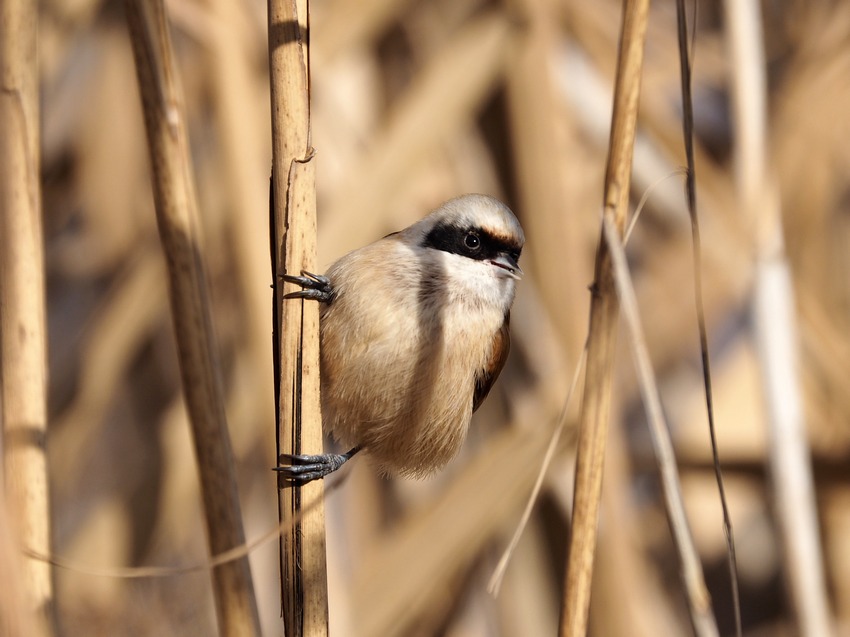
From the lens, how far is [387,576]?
169 cm

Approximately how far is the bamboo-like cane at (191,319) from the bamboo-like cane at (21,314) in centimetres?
12

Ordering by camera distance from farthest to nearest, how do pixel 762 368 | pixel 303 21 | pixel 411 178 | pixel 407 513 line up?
pixel 407 513, pixel 411 178, pixel 762 368, pixel 303 21

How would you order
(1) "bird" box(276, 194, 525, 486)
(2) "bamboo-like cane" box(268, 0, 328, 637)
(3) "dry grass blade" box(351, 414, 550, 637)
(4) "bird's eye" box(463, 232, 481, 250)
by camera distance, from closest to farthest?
(2) "bamboo-like cane" box(268, 0, 328, 637), (1) "bird" box(276, 194, 525, 486), (4) "bird's eye" box(463, 232, 481, 250), (3) "dry grass blade" box(351, 414, 550, 637)

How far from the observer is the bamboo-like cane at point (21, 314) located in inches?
30.6

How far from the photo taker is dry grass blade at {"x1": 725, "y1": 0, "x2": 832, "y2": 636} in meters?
1.48

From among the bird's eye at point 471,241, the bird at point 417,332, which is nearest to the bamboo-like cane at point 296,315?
the bird at point 417,332

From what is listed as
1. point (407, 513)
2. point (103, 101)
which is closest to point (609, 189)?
point (407, 513)

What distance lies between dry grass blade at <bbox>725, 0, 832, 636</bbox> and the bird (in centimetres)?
65

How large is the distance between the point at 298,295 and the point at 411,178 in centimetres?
116

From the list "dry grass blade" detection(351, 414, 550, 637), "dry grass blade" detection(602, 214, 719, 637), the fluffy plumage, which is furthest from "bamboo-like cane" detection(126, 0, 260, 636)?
"dry grass blade" detection(351, 414, 550, 637)

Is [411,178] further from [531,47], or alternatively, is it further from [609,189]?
[609,189]

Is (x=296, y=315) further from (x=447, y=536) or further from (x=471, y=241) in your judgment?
(x=447, y=536)

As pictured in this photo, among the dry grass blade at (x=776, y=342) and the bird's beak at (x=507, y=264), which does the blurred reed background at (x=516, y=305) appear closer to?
the dry grass blade at (x=776, y=342)

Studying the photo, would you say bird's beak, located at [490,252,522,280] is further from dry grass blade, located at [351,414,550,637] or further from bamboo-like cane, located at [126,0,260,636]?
dry grass blade, located at [351,414,550,637]
